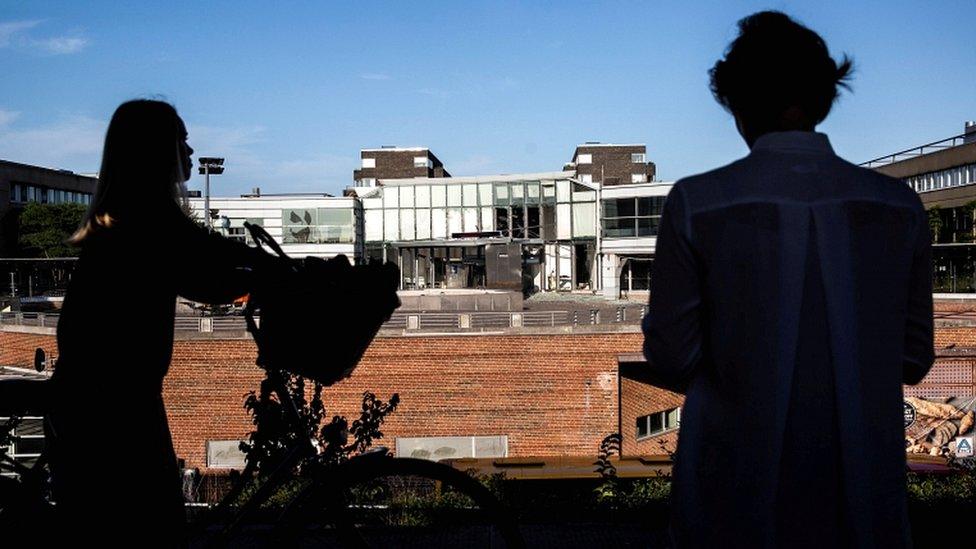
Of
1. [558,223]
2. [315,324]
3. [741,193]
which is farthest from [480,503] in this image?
[558,223]

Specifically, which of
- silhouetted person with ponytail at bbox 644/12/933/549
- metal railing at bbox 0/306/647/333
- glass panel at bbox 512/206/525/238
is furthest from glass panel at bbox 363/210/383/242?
silhouetted person with ponytail at bbox 644/12/933/549

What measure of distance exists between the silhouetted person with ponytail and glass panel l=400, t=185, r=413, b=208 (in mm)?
44249

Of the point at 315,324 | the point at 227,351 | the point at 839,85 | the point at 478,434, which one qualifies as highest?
the point at 839,85

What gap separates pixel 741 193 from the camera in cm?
179

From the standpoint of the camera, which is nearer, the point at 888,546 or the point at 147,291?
the point at 888,546

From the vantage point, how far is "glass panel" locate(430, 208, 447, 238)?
4562cm

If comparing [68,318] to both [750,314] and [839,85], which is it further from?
[839,85]

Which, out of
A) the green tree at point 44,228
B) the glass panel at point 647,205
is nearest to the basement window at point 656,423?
the glass panel at point 647,205

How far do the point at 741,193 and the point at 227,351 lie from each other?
22.1 m

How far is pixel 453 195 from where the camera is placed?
45.7 m

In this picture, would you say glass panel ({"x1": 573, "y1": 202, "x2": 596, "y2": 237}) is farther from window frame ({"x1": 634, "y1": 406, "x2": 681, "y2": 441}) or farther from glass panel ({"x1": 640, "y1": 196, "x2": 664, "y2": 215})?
window frame ({"x1": 634, "y1": 406, "x2": 681, "y2": 441})

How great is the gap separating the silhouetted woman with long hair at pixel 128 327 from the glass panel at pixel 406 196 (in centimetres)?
4348

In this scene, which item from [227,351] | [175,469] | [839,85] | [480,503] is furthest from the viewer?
[227,351]

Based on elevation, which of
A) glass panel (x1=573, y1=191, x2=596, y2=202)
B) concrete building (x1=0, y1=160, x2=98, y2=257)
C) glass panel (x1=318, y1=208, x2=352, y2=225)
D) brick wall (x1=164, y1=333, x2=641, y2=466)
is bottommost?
brick wall (x1=164, y1=333, x2=641, y2=466)
